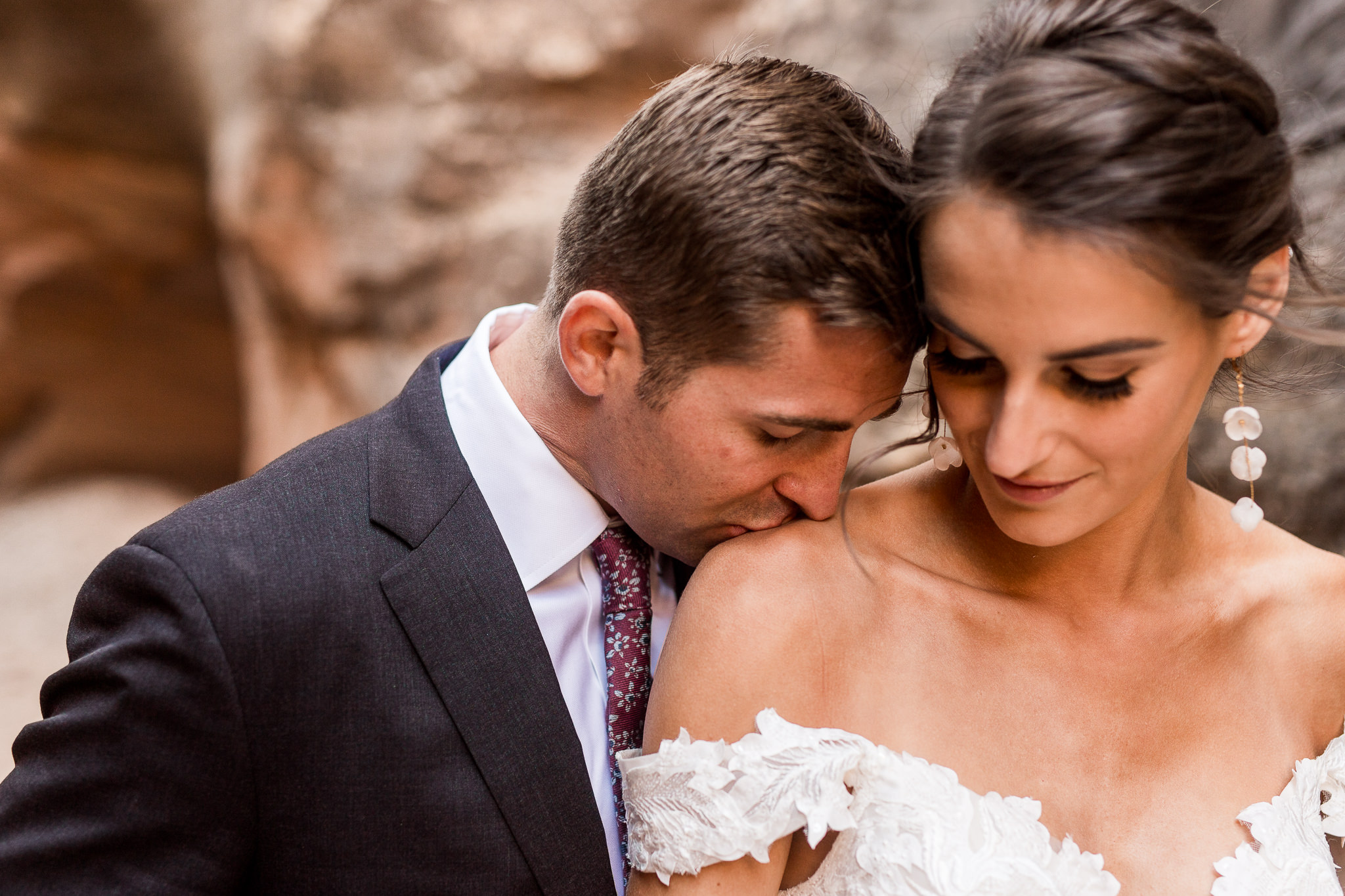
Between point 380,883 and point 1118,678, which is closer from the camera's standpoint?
point 380,883

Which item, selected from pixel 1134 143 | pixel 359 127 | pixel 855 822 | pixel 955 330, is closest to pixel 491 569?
pixel 855 822

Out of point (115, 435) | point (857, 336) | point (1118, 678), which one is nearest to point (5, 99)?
point (115, 435)

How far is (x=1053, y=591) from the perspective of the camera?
5.03ft

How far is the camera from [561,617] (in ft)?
4.98

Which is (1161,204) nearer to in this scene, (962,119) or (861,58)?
(962,119)

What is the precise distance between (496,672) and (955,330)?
0.68m

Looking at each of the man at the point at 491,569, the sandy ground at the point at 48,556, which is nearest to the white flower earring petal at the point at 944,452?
the man at the point at 491,569

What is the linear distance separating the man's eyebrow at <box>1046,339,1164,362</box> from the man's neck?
25.7 inches

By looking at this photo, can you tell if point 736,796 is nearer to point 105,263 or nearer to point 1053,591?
point 1053,591

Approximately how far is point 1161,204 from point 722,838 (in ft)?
2.67

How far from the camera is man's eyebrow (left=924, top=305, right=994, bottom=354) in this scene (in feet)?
3.86

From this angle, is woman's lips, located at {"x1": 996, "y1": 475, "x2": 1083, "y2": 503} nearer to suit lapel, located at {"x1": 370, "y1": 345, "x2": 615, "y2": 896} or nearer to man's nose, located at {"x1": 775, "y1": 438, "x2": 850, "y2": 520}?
man's nose, located at {"x1": 775, "y1": 438, "x2": 850, "y2": 520}

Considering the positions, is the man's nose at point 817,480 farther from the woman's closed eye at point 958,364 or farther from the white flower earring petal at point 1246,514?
the white flower earring petal at point 1246,514

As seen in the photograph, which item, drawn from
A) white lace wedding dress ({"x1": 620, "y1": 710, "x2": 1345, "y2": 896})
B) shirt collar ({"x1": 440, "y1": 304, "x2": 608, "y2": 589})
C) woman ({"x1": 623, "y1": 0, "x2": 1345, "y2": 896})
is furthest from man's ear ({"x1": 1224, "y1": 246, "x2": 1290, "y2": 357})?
shirt collar ({"x1": 440, "y1": 304, "x2": 608, "y2": 589})
